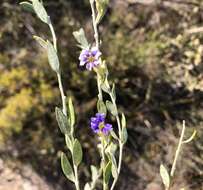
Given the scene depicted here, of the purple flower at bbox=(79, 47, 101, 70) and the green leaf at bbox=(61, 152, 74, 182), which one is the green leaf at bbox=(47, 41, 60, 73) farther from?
the green leaf at bbox=(61, 152, 74, 182)

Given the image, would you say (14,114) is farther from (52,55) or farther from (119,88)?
(52,55)

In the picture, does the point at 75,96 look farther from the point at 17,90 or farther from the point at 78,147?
the point at 78,147

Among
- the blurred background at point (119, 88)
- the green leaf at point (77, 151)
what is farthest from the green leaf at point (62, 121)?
the blurred background at point (119, 88)

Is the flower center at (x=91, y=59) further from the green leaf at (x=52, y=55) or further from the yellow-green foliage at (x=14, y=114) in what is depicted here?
the yellow-green foliage at (x=14, y=114)

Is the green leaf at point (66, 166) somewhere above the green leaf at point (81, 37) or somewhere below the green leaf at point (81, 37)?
below

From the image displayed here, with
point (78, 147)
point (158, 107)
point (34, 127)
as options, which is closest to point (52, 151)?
point (34, 127)

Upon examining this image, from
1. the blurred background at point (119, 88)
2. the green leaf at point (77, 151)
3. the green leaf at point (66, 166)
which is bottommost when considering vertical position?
the blurred background at point (119, 88)

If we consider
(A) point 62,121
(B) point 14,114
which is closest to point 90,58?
(A) point 62,121

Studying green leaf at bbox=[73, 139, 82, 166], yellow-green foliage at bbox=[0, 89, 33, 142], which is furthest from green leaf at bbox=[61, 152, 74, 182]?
yellow-green foliage at bbox=[0, 89, 33, 142]
